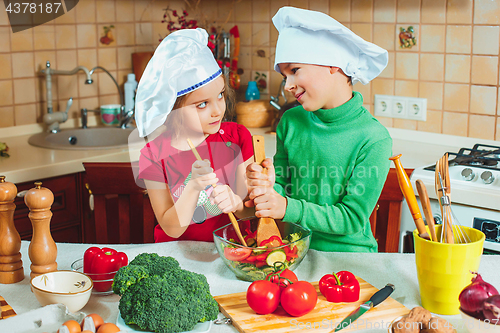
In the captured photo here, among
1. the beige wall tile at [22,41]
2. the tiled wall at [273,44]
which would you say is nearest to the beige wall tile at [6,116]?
the tiled wall at [273,44]

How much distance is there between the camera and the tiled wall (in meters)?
1.89

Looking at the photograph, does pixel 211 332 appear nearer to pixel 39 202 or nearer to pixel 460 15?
pixel 39 202

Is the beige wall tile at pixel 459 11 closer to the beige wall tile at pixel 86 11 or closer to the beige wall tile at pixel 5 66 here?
the beige wall tile at pixel 86 11

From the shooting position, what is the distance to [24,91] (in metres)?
2.21

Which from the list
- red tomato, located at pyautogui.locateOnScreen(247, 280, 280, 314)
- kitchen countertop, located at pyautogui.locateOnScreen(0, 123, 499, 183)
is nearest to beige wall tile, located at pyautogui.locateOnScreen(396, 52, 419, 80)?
kitchen countertop, located at pyautogui.locateOnScreen(0, 123, 499, 183)

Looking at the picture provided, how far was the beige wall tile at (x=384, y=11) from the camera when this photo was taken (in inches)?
80.9

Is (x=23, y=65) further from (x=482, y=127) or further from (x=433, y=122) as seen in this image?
(x=482, y=127)

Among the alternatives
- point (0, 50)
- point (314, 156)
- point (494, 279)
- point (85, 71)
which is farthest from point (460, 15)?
point (0, 50)

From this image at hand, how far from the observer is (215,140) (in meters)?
1.29

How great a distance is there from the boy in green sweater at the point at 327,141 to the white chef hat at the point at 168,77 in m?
0.18

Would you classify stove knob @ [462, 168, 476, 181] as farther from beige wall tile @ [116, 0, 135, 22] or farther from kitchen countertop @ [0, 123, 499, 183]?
beige wall tile @ [116, 0, 135, 22]

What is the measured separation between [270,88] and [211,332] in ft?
6.20

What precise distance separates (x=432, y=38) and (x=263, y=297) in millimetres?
1543

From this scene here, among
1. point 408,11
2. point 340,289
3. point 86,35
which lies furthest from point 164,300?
point 86,35
